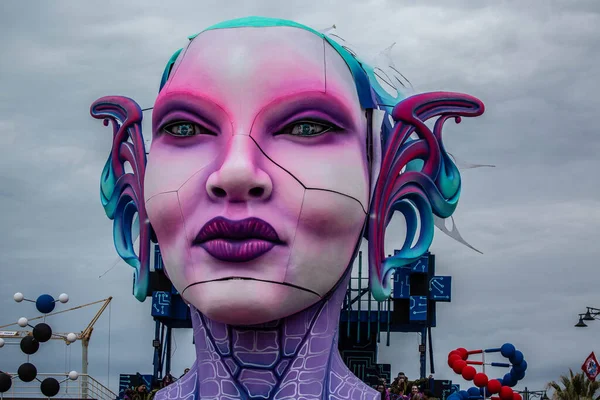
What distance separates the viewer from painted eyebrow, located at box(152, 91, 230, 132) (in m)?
14.4

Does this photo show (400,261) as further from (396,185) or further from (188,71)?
(188,71)

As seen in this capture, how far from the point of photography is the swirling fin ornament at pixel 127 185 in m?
16.4

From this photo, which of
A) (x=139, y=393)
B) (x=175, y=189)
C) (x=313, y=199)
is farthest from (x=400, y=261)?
(x=139, y=393)

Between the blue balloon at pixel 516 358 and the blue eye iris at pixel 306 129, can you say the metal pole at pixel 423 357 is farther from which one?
the blue eye iris at pixel 306 129

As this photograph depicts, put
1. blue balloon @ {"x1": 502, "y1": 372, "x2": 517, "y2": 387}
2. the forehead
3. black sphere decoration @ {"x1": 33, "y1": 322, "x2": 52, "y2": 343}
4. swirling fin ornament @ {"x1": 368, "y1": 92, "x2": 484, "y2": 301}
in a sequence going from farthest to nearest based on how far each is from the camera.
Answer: black sphere decoration @ {"x1": 33, "y1": 322, "x2": 52, "y2": 343} < blue balloon @ {"x1": 502, "y1": 372, "x2": 517, "y2": 387} < swirling fin ornament @ {"x1": 368, "y1": 92, "x2": 484, "y2": 301} < the forehead

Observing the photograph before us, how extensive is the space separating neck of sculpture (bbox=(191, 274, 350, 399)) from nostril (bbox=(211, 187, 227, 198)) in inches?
70.4

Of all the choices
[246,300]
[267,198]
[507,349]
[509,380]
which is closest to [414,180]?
[267,198]

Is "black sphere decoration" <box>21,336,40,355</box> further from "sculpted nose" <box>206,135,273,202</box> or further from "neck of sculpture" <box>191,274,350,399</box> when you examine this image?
"sculpted nose" <box>206,135,273,202</box>

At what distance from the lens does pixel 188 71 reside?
14.9 metres

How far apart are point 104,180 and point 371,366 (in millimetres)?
12444

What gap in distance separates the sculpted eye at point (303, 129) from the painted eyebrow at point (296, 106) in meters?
0.14

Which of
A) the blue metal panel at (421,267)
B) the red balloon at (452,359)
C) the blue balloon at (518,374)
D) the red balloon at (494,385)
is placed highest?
the blue metal panel at (421,267)

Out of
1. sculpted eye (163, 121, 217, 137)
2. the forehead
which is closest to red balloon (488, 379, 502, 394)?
the forehead

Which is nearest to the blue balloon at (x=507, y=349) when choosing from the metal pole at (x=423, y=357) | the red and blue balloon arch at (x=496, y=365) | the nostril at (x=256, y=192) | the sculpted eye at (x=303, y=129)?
the red and blue balloon arch at (x=496, y=365)
